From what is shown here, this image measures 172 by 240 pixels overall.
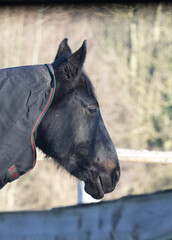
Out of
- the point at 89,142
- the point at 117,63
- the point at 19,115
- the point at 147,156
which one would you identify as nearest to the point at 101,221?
the point at 19,115

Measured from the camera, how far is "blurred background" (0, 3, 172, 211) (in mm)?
9398

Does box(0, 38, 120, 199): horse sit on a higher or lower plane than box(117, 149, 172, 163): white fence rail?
higher

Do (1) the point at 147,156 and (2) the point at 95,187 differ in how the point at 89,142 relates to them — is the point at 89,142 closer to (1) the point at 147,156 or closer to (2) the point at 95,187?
(2) the point at 95,187

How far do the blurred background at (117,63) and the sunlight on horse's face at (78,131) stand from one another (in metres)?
6.82

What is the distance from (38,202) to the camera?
927 centimetres

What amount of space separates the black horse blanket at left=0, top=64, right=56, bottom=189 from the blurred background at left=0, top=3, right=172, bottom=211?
716cm

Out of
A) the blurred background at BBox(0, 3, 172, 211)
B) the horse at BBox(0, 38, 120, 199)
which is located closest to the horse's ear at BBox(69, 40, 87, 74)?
the horse at BBox(0, 38, 120, 199)

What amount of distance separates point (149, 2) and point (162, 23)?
0.79m

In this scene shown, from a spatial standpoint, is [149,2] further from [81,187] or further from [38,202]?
[81,187]

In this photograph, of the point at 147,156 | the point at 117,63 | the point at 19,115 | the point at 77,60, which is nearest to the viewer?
the point at 19,115

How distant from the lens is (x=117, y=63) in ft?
33.5

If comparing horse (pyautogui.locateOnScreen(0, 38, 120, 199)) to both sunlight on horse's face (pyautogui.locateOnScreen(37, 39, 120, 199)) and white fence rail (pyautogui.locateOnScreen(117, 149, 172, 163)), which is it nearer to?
sunlight on horse's face (pyautogui.locateOnScreen(37, 39, 120, 199))

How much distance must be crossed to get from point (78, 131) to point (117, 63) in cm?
792

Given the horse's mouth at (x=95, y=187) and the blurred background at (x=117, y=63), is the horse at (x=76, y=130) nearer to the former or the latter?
A: the horse's mouth at (x=95, y=187)
